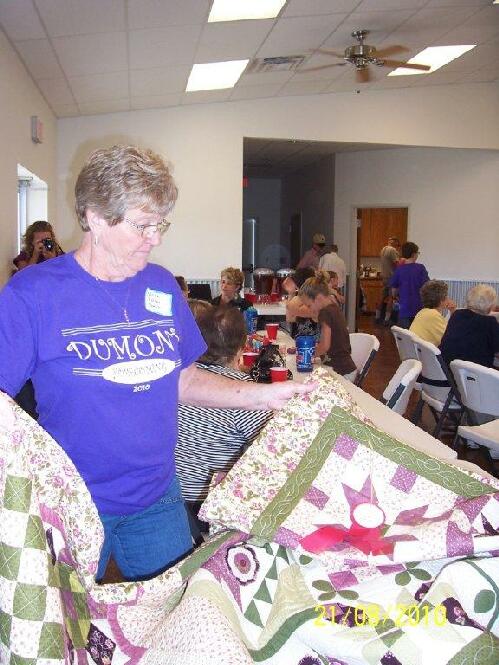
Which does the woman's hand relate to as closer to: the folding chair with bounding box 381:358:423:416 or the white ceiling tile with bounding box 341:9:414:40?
the folding chair with bounding box 381:358:423:416

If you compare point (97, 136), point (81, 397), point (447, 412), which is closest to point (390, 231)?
point (97, 136)

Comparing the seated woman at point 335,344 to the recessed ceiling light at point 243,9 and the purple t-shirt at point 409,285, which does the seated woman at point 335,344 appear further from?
the purple t-shirt at point 409,285

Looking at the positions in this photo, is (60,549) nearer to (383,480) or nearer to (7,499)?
(7,499)

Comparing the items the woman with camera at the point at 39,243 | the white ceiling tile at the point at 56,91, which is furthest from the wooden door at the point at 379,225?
the woman with camera at the point at 39,243

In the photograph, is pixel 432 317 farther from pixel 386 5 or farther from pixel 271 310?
pixel 386 5

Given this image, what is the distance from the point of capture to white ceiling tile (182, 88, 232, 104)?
27.4 ft

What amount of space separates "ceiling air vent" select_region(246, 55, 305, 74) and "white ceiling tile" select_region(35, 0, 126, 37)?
7.24 ft

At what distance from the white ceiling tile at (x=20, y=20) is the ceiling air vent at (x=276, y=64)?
265 cm

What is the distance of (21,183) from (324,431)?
662cm

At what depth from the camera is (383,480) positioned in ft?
4.37

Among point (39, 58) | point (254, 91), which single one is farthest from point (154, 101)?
point (39, 58)

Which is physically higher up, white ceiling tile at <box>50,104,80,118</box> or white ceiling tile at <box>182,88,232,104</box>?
white ceiling tile at <box>182,88,232,104</box>

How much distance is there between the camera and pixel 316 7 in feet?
19.4
